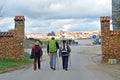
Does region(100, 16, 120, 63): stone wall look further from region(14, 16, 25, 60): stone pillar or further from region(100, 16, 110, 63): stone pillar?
region(14, 16, 25, 60): stone pillar

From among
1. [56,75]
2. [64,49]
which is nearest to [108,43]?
[64,49]

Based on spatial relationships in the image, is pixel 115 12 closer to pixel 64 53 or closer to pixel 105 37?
pixel 64 53

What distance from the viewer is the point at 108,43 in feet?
98.3

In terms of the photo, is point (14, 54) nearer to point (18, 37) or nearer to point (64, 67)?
point (18, 37)

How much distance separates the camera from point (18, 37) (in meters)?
30.9

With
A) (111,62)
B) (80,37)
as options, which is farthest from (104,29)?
(80,37)

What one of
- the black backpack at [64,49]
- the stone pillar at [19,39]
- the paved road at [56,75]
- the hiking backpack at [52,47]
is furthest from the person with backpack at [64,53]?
the stone pillar at [19,39]

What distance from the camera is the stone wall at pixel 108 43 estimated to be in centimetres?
2977

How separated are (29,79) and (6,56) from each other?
499 inches

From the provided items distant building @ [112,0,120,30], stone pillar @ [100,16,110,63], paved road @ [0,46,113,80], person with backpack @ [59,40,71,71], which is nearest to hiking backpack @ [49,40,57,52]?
person with backpack @ [59,40,71,71]

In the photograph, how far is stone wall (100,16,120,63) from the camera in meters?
29.8

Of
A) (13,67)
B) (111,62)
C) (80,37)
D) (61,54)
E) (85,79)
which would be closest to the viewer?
(85,79)

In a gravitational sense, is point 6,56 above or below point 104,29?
below

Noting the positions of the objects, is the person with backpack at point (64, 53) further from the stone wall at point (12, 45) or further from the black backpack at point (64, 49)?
the stone wall at point (12, 45)
